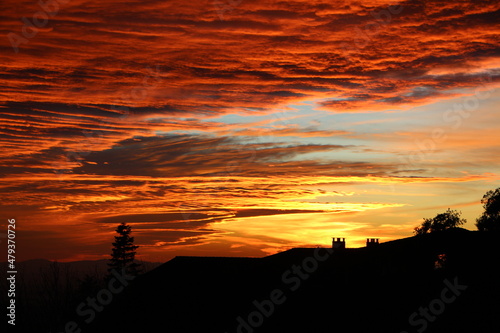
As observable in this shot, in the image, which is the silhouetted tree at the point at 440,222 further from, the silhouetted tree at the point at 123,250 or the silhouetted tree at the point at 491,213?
the silhouetted tree at the point at 123,250

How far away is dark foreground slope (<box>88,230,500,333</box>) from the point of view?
22.6m

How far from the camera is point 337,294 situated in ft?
84.4

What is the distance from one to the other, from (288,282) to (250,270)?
378 centimetres

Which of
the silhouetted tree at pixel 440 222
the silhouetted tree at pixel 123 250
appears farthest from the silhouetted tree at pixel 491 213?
the silhouetted tree at pixel 123 250

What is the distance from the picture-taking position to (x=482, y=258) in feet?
80.2

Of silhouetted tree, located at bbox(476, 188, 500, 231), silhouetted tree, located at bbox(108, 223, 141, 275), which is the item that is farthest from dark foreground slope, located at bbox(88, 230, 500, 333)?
silhouetted tree, located at bbox(108, 223, 141, 275)

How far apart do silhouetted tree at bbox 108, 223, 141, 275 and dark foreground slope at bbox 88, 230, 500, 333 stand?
2447 inches

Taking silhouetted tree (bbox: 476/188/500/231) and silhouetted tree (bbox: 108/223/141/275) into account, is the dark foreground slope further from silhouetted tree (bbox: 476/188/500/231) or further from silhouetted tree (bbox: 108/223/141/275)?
silhouetted tree (bbox: 108/223/141/275)

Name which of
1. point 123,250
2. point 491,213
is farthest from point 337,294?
point 123,250

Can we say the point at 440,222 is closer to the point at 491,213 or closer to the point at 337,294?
the point at 491,213

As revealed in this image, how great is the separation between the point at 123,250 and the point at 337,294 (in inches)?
2789

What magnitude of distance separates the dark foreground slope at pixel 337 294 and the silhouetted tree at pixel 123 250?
6216 cm

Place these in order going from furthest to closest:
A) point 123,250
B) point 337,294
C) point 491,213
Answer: point 123,250 → point 491,213 → point 337,294

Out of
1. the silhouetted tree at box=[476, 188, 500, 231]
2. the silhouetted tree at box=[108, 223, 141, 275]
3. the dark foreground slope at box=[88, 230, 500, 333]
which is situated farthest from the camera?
the silhouetted tree at box=[108, 223, 141, 275]
